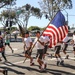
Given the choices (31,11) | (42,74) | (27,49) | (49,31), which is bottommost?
(42,74)

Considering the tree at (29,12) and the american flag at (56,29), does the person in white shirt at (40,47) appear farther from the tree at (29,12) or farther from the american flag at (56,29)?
the tree at (29,12)

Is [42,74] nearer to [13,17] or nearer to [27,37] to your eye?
[27,37]

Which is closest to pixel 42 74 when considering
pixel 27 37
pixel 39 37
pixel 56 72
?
pixel 56 72

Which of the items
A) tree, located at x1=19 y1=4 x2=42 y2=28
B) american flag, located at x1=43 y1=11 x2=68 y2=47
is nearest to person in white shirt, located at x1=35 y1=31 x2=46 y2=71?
american flag, located at x1=43 y1=11 x2=68 y2=47

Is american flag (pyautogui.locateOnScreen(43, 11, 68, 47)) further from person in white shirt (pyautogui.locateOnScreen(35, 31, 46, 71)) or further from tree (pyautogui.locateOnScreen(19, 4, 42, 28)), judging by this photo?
tree (pyautogui.locateOnScreen(19, 4, 42, 28))

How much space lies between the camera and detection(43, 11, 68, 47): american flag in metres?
12.1

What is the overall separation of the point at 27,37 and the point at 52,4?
4819cm

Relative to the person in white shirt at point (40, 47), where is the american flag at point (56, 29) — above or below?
above

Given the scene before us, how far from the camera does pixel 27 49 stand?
45.6 ft

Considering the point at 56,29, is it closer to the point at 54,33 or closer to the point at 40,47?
the point at 54,33

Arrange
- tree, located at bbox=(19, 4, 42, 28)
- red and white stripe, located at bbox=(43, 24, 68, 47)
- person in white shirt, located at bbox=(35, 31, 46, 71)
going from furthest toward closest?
tree, located at bbox=(19, 4, 42, 28) < person in white shirt, located at bbox=(35, 31, 46, 71) < red and white stripe, located at bbox=(43, 24, 68, 47)

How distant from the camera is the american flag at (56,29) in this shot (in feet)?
39.8

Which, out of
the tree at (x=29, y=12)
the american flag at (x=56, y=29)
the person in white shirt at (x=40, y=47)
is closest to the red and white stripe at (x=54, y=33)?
the american flag at (x=56, y=29)

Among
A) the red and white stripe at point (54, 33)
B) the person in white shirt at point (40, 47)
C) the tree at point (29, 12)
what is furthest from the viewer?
the tree at point (29, 12)
